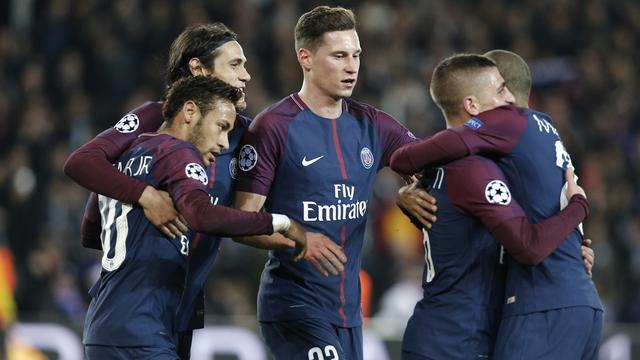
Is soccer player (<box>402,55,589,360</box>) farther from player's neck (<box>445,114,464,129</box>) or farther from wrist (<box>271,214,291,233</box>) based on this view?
wrist (<box>271,214,291,233</box>)

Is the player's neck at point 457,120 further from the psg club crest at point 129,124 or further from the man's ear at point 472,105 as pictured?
the psg club crest at point 129,124

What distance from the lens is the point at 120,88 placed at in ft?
50.0

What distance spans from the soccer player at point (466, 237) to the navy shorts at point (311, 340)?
38cm

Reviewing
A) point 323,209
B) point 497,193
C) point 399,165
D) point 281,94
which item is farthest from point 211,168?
point 281,94

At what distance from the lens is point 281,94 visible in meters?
15.3

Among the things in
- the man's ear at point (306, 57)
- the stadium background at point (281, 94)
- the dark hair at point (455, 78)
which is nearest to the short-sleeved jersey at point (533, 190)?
the dark hair at point (455, 78)

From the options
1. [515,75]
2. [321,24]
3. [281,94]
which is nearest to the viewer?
[515,75]

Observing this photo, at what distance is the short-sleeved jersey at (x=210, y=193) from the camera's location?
620 centimetres

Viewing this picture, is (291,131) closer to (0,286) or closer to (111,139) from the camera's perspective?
(111,139)

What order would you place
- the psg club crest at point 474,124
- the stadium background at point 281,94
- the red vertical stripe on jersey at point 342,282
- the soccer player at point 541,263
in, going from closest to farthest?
the soccer player at point 541,263 < the psg club crest at point 474,124 < the red vertical stripe on jersey at point 342,282 < the stadium background at point 281,94

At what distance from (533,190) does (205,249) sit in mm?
1745

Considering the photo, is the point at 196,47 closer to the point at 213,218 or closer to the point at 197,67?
the point at 197,67

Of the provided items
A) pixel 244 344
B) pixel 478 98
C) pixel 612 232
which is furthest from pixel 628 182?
pixel 478 98

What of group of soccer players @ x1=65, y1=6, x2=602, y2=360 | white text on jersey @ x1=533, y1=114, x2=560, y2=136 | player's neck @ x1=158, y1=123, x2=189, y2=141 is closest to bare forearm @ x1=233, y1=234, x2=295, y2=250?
group of soccer players @ x1=65, y1=6, x2=602, y2=360
